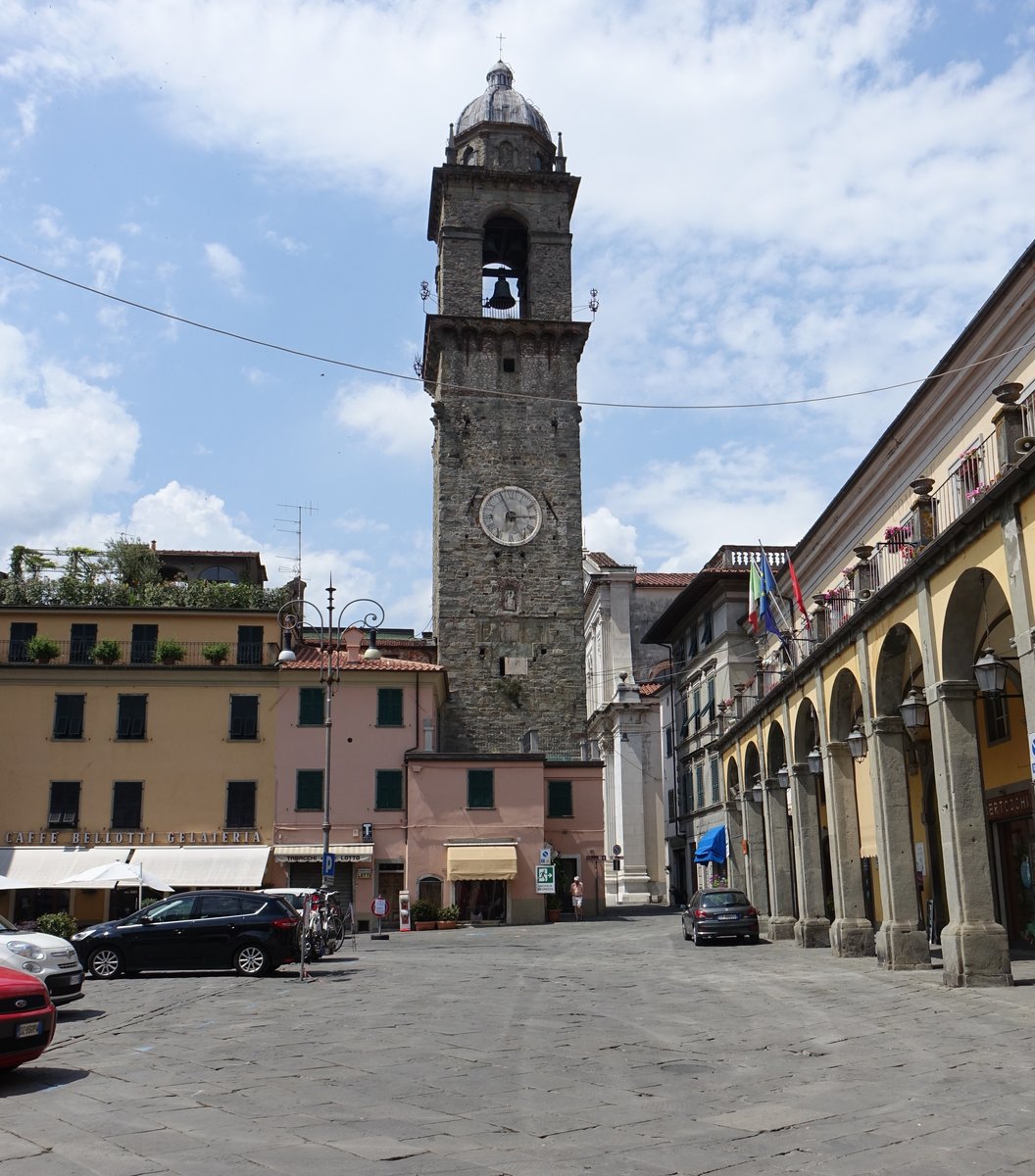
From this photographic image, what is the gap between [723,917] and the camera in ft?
85.4

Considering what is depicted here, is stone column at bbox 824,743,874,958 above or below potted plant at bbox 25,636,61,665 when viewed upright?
below

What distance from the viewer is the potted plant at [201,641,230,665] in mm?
38062

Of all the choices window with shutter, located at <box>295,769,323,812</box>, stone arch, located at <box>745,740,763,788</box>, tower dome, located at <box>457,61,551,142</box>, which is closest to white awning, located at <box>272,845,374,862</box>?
window with shutter, located at <box>295,769,323,812</box>

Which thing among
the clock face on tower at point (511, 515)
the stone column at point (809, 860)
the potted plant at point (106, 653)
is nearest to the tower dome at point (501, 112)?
the clock face on tower at point (511, 515)

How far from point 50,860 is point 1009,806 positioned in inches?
1063

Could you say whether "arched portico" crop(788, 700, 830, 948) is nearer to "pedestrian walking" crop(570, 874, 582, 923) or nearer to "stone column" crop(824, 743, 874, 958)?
"stone column" crop(824, 743, 874, 958)

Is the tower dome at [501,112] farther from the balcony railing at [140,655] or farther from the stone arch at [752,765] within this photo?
the stone arch at [752,765]

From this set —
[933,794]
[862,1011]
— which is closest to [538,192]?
[933,794]

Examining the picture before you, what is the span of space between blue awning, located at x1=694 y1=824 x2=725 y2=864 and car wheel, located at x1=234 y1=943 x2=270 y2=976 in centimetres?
2015

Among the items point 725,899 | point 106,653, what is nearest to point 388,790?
point 106,653

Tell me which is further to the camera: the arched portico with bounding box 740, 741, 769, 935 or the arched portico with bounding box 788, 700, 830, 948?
the arched portico with bounding box 740, 741, 769, 935

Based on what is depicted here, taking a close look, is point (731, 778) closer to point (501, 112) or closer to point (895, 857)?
point (895, 857)

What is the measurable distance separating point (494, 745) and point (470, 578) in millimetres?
6997

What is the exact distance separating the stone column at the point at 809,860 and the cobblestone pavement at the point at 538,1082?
7.08 metres
